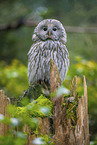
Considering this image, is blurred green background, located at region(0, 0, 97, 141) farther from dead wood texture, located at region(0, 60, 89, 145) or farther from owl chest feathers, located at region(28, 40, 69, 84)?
dead wood texture, located at region(0, 60, 89, 145)

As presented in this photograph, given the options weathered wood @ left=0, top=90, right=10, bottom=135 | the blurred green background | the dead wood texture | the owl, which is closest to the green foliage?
the blurred green background


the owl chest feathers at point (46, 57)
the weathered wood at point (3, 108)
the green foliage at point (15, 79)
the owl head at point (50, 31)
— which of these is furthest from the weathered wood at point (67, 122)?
the green foliage at point (15, 79)

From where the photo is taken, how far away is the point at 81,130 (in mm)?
2191

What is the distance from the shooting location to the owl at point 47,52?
12.5ft

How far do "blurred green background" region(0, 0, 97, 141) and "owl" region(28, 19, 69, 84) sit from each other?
17.0 inches

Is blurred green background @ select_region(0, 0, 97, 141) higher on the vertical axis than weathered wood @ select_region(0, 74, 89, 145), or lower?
higher

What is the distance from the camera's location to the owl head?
13.3 ft

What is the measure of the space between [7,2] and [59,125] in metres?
7.54

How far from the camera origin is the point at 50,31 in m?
4.04

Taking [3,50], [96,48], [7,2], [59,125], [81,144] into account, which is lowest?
[81,144]

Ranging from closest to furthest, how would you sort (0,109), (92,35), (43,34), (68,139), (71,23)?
(0,109), (68,139), (43,34), (92,35), (71,23)

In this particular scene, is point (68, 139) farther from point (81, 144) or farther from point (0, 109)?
point (0, 109)

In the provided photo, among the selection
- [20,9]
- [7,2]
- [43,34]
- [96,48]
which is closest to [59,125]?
[43,34]

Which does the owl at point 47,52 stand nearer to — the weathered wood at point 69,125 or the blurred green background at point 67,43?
the blurred green background at point 67,43
